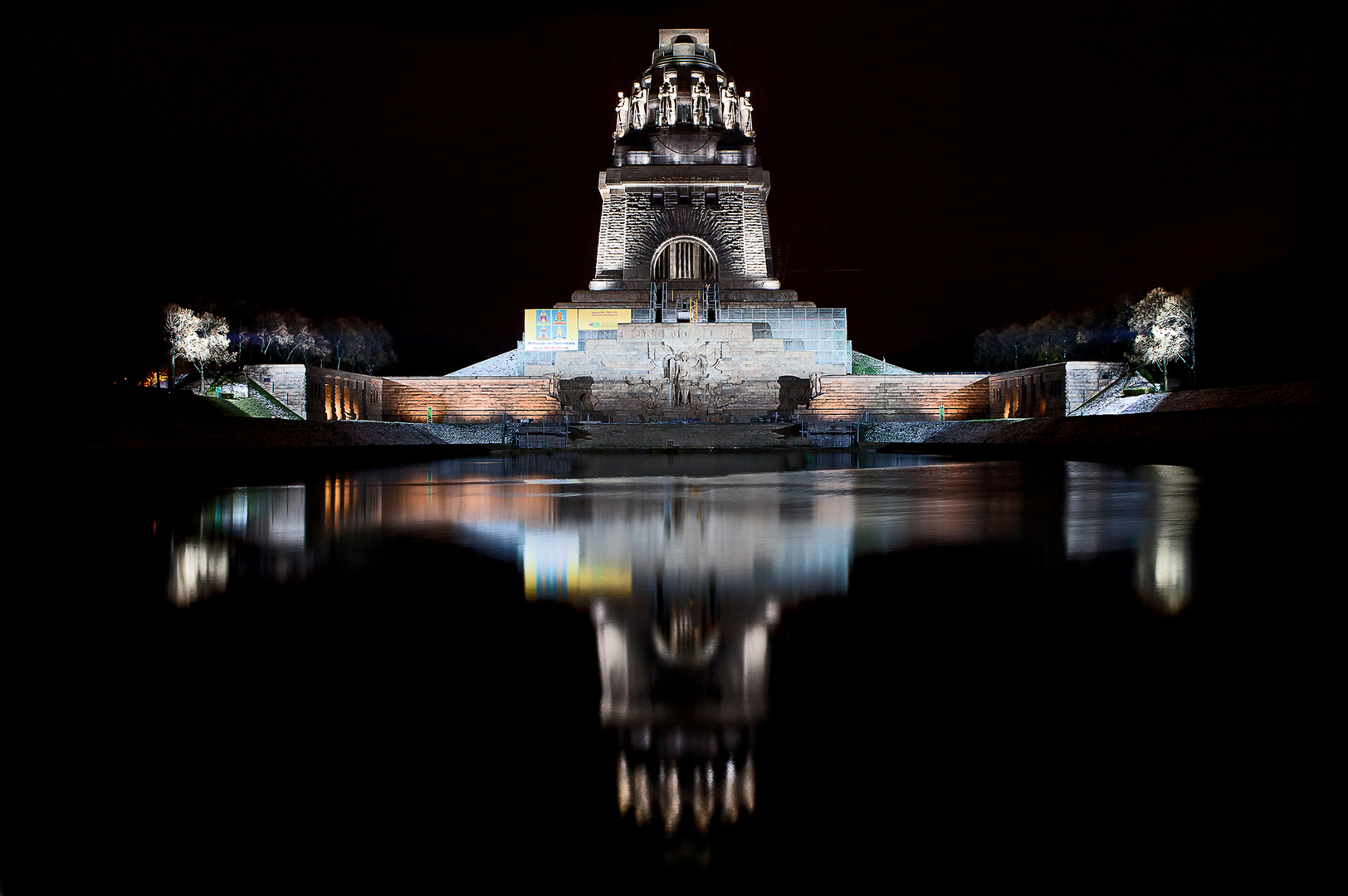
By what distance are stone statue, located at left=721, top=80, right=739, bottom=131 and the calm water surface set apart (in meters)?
65.9

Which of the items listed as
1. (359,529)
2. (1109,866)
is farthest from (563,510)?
(1109,866)

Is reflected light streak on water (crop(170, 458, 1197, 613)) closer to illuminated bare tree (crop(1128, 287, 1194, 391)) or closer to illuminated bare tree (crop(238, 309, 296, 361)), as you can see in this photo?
illuminated bare tree (crop(1128, 287, 1194, 391))

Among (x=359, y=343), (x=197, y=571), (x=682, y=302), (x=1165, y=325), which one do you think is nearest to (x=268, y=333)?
(x=359, y=343)

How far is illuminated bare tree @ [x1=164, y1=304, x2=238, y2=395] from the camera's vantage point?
35969 millimetres

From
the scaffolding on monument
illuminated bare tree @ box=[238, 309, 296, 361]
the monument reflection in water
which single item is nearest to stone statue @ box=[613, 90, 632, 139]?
the scaffolding on monument

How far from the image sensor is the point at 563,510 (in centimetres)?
788

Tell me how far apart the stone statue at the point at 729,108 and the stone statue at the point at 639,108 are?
6.20 metres

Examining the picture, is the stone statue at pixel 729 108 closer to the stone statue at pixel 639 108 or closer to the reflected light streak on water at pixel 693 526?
the stone statue at pixel 639 108

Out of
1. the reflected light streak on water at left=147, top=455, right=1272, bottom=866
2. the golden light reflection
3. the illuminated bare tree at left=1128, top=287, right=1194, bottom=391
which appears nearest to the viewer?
the golden light reflection

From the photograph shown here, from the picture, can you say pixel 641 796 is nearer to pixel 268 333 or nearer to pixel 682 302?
pixel 268 333

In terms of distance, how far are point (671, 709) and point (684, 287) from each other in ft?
183

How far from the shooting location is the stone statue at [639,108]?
65062mm

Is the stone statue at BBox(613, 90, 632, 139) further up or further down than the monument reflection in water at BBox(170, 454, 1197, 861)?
further up

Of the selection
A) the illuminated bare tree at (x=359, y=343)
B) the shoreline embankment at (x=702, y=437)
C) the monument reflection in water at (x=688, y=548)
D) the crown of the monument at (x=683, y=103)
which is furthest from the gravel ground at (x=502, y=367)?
the monument reflection in water at (x=688, y=548)
